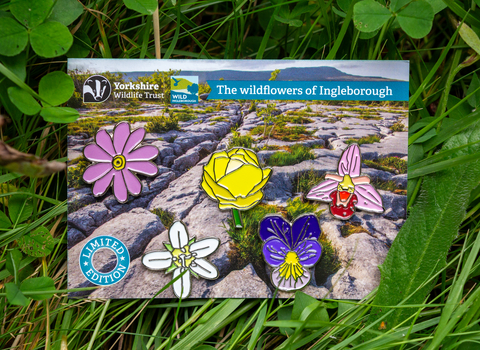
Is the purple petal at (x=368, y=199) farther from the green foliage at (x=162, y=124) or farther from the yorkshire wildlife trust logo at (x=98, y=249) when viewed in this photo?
the yorkshire wildlife trust logo at (x=98, y=249)

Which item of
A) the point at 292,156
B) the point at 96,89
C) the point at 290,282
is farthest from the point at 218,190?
the point at 96,89

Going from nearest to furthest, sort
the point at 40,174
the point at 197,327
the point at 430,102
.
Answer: the point at 40,174
the point at 197,327
the point at 430,102

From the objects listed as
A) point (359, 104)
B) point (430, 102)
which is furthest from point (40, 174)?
point (430, 102)

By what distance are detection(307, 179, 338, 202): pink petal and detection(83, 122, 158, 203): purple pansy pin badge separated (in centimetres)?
47

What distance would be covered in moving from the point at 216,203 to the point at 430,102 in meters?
0.74

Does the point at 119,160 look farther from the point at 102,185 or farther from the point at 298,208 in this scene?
the point at 298,208

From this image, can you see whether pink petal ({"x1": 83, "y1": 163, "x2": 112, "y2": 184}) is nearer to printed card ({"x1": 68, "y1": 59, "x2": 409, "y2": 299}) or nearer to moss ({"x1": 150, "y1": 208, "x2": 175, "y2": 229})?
printed card ({"x1": 68, "y1": 59, "x2": 409, "y2": 299})

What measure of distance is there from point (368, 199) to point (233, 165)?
1.33 feet

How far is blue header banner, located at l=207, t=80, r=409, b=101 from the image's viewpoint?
915 mm

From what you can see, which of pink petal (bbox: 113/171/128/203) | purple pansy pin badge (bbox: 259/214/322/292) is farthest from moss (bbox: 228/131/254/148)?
pink petal (bbox: 113/171/128/203)

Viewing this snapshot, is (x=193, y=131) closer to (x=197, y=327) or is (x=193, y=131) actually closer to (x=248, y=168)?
(x=248, y=168)

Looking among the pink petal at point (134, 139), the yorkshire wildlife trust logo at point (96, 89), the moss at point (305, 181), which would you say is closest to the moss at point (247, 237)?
the moss at point (305, 181)

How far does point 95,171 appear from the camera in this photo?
2.98ft

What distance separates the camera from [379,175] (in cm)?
94
